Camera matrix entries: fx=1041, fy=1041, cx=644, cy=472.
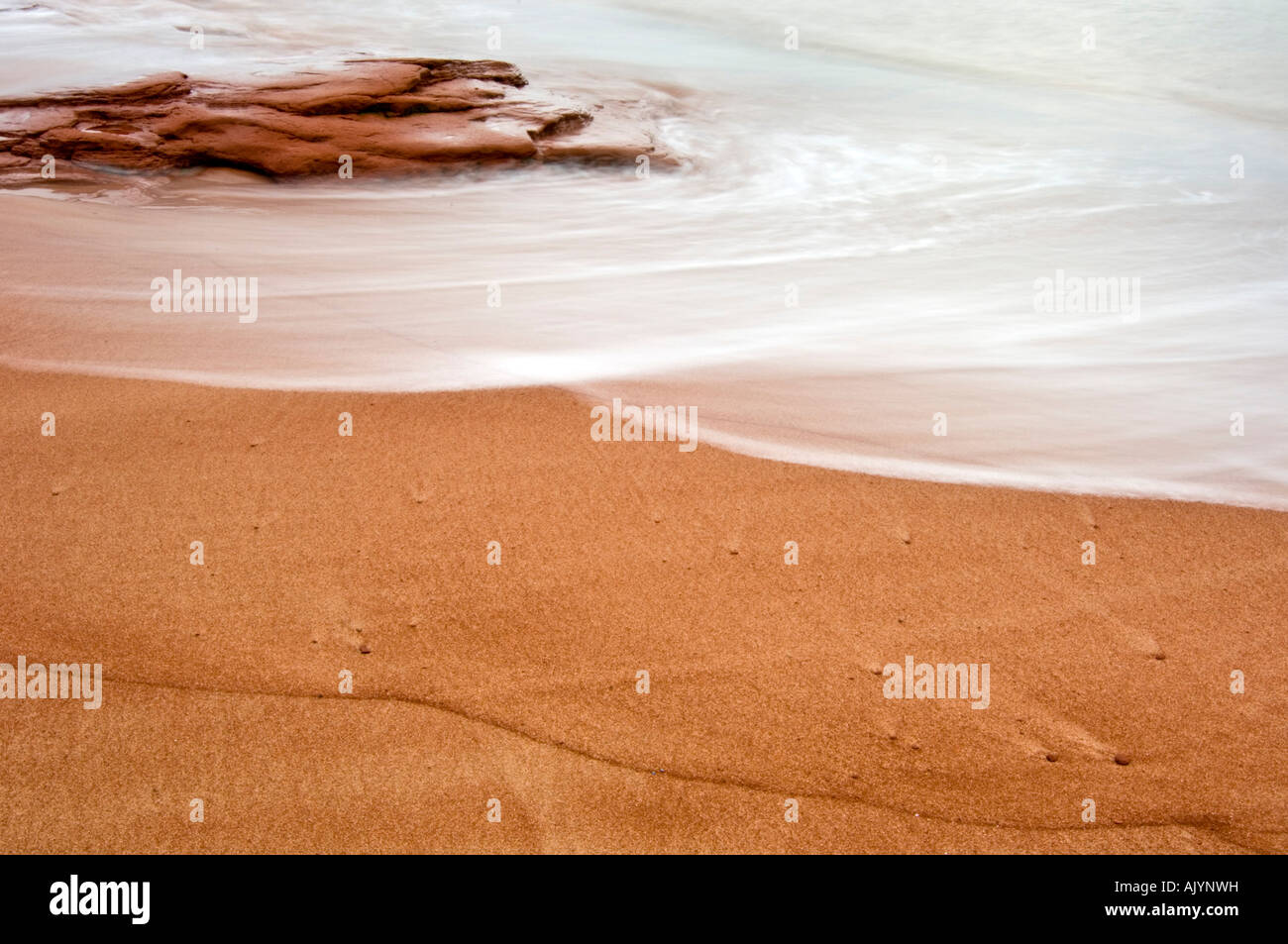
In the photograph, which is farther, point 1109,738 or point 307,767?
point 1109,738

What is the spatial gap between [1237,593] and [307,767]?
9.36ft

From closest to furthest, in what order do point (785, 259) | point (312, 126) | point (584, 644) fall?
point (584, 644)
point (785, 259)
point (312, 126)

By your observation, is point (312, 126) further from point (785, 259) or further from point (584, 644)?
point (584, 644)

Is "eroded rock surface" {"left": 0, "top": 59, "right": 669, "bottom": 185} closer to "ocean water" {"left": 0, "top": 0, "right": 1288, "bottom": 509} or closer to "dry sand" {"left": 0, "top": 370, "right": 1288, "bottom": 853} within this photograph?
"ocean water" {"left": 0, "top": 0, "right": 1288, "bottom": 509}

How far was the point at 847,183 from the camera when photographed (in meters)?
8.03

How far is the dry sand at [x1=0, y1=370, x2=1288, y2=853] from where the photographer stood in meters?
2.49

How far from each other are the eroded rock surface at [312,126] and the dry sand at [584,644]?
3.47 metres

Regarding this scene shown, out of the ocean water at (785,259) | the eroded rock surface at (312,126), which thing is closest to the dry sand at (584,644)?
the ocean water at (785,259)

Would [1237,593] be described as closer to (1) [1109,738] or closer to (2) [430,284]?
(1) [1109,738]

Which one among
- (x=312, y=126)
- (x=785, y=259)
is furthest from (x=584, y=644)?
(x=312, y=126)

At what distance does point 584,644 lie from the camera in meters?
2.95

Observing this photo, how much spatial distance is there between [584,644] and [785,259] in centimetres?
408

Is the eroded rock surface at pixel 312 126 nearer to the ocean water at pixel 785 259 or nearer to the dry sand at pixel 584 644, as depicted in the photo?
the ocean water at pixel 785 259

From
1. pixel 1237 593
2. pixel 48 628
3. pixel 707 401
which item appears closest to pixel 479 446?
pixel 707 401
